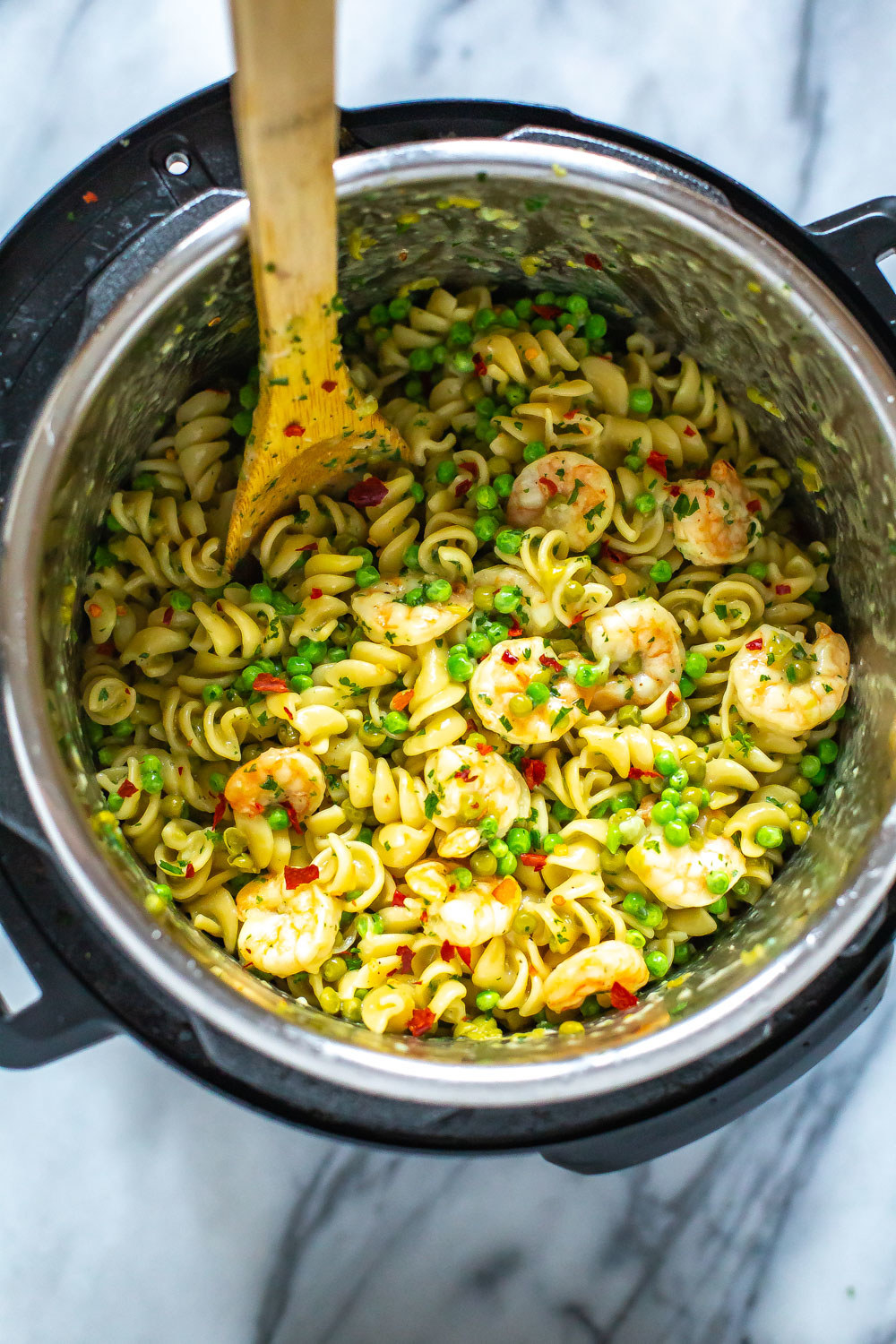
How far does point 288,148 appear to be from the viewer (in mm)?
1948

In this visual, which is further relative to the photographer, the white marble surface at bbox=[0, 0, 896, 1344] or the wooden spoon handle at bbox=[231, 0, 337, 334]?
the white marble surface at bbox=[0, 0, 896, 1344]

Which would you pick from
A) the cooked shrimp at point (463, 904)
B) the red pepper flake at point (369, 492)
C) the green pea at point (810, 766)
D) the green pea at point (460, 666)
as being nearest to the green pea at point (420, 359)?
the red pepper flake at point (369, 492)

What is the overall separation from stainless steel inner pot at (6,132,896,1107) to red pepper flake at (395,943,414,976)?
26cm

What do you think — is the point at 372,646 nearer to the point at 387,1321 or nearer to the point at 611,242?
the point at 611,242

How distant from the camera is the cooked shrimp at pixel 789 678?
2723mm

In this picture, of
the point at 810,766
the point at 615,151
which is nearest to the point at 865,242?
the point at 615,151

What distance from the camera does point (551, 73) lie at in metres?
3.37

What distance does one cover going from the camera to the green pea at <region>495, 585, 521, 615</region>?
111 inches

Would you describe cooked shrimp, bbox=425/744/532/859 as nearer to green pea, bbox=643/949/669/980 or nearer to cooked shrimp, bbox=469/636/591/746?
cooked shrimp, bbox=469/636/591/746

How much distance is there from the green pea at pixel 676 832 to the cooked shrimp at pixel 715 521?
669mm

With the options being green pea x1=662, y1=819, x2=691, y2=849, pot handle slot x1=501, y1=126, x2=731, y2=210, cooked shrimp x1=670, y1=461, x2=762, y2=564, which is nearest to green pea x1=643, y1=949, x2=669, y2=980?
green pea x1=662, y1=819, x2=691, y2=849

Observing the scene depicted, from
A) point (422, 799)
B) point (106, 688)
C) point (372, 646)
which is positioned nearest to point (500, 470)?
point (372, 646)

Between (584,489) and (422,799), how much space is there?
2.81ft

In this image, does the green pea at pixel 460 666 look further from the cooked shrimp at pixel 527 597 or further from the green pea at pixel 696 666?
the green pea at pixel 696 666
